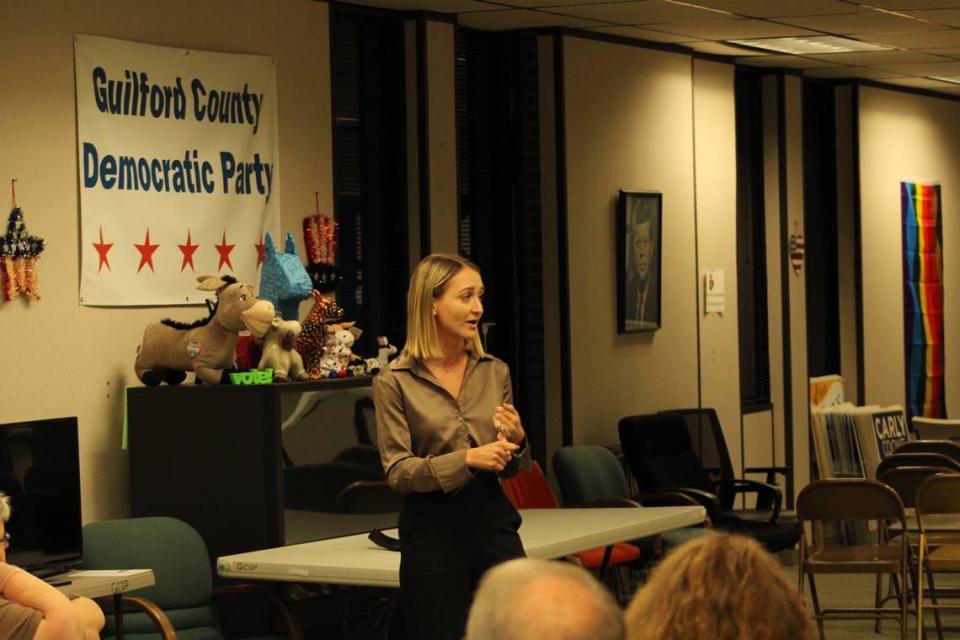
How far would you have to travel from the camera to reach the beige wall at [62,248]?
620 cm

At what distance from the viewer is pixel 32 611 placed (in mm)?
4738

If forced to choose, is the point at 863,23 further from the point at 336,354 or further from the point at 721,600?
the point at 721,600

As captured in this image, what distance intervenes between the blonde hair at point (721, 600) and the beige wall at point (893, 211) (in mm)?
10607

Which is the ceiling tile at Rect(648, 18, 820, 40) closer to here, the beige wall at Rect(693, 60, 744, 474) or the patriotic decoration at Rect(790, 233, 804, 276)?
the beige wall at Rect(693, 60, 744, 474)

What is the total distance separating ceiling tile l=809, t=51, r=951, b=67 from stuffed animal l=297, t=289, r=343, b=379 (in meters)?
5.24

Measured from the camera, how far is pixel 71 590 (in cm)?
536

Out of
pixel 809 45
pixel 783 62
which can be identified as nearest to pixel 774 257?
pixel 783 62

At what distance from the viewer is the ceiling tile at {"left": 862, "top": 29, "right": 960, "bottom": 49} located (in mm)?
9977

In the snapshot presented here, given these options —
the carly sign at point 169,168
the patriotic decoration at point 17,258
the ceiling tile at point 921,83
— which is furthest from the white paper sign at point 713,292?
the patriotic decoration at point 17,258

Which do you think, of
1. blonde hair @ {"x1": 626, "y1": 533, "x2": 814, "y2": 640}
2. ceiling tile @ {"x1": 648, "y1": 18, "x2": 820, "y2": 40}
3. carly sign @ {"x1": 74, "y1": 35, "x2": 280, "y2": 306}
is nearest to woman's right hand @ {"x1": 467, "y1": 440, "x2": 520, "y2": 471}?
blonde hair @ {"x1": 626, "y1": 533, "x2": 814, "y2": 640}

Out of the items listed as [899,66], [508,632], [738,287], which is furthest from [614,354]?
[508,632]

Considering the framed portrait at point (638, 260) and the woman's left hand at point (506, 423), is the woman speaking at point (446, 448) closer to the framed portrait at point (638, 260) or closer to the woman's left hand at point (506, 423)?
the woman's left hand at point (506, 423)

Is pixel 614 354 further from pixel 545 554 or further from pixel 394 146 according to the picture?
pixel 545 554

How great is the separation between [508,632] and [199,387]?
181 inches
